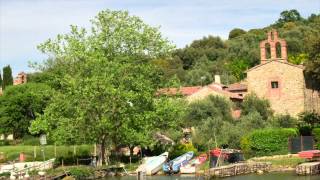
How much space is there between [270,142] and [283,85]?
43.6 feet

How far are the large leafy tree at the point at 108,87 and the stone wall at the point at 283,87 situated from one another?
16486 millimetres

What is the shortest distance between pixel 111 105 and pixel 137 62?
23.7ft

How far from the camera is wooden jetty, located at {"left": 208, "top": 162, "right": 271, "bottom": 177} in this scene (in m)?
40.4

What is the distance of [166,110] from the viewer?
4903 cm

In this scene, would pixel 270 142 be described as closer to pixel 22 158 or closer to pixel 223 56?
pixel 22 158

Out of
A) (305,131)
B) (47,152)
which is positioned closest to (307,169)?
(305,131)

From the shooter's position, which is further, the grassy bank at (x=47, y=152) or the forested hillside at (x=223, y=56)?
the forested hillside at (x=223, y=56)

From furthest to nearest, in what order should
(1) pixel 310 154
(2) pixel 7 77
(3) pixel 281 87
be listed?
1. (2) pixel 7 77
2. (3) pixel 281 87
3. (1) pixel 310 154

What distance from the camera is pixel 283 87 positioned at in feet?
203

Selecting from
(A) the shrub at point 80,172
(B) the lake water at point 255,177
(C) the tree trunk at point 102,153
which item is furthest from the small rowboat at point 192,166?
(A) the shrub at point 80,172

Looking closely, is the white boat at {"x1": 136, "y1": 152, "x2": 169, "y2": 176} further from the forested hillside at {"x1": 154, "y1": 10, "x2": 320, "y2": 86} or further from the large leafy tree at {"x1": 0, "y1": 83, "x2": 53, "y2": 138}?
the forested hillside at {"x1": 154, "y1": 10, "x2": 320, "y2": 86}

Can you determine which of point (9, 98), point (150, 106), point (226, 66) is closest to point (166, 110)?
point (150, 106)

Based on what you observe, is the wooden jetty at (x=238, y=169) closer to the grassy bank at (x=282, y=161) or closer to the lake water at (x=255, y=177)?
the lake water at (x=255, y=177)

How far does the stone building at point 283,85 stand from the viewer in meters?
61.5
